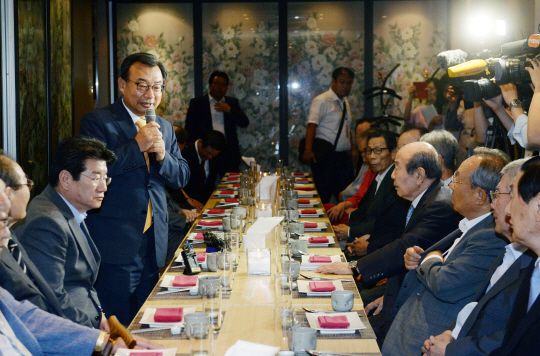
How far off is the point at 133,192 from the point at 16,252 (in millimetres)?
1030

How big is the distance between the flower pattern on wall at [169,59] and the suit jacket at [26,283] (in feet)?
20.8

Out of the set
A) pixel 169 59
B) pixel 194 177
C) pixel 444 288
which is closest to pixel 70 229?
pixel 444 288

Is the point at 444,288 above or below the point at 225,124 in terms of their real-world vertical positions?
below

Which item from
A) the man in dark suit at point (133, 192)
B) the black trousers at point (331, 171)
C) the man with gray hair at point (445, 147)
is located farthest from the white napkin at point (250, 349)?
the black trousers at point (331, 171)

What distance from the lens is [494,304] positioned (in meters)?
1.97

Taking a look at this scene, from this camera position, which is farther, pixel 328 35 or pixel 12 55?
pixel 328 35

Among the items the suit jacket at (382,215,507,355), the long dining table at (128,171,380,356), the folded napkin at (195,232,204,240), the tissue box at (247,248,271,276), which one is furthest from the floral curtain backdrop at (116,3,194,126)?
the suit jacket at (382,215,507,355)

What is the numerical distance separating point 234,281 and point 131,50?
20.9 ft

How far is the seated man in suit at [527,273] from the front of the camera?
5.49ft

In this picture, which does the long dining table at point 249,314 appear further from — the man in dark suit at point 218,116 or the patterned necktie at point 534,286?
the man in dark suit at point 218,116

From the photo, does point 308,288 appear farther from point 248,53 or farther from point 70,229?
point 248,53

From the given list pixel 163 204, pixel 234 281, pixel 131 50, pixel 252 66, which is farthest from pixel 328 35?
pixel 234 281

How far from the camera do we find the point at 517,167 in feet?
7.01

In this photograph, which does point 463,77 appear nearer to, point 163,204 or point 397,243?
point 397,243
